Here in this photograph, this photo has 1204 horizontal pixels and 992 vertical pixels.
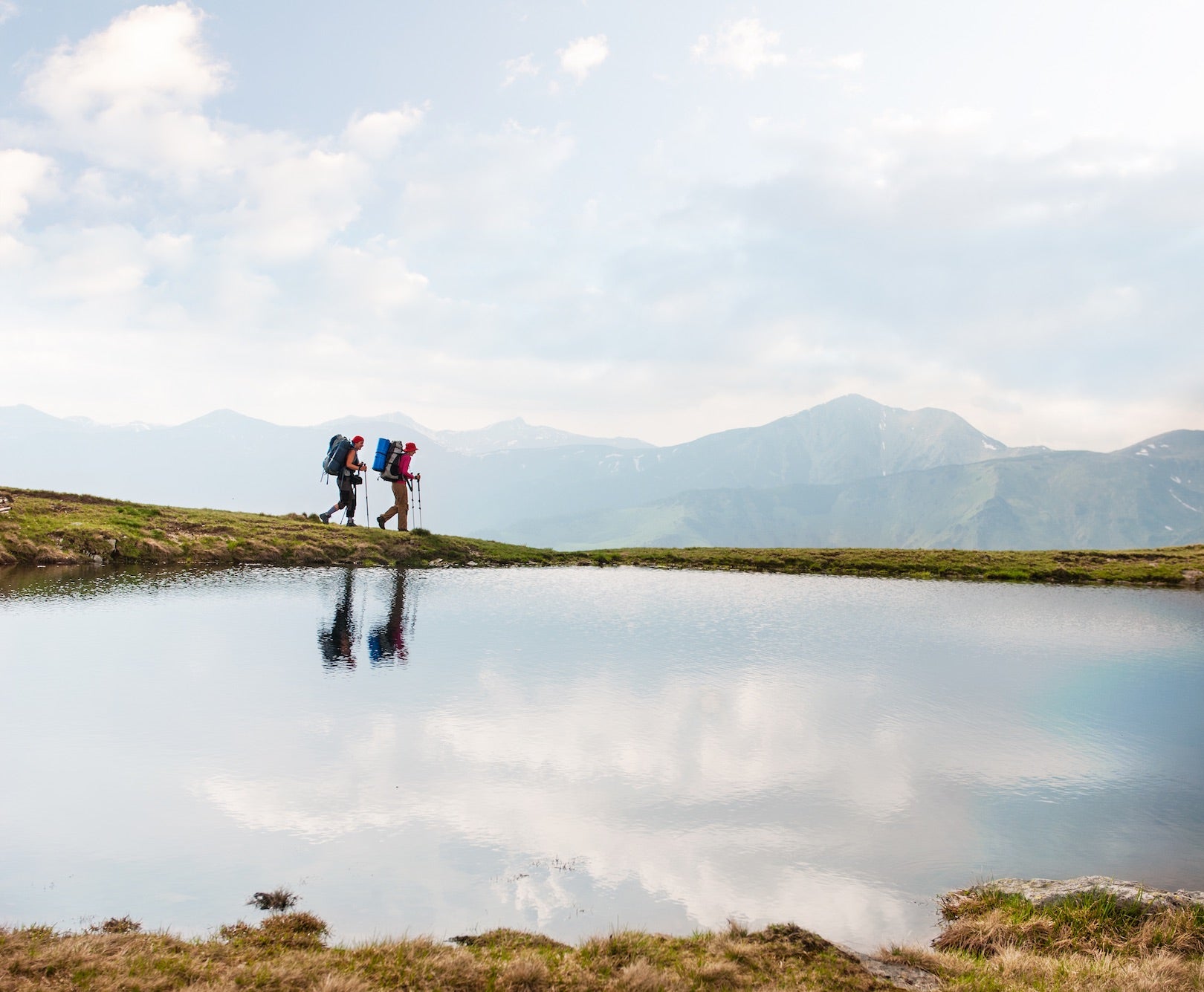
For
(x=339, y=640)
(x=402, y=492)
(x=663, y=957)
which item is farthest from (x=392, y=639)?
(x=402, y=492)

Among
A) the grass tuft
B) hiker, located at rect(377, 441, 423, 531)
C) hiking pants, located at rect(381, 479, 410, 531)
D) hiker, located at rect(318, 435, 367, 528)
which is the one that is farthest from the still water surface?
hiker, located at rect(318, 435, 367, 528)

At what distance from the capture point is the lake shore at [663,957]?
766 centimetres

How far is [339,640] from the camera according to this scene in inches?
1062

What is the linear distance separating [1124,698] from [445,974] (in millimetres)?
25011

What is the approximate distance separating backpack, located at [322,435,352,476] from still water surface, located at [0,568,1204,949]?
31.3 m

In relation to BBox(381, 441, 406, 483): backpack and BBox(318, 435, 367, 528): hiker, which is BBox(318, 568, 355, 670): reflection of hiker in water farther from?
BBox(318, 435, 367, 528): hiker

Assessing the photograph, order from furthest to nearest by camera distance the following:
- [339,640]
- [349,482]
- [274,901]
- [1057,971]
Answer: [349,482]
[339,640]
[274,901]
[1057,971]

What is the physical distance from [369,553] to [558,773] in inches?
1767

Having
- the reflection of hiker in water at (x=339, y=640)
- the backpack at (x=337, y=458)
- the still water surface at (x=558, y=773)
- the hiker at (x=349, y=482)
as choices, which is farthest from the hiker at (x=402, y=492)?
the still water surface at (x=558, y=773)

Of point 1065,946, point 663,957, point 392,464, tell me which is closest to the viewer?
point 663,957

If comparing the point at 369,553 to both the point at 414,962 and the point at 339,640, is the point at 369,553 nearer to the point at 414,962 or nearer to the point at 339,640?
the point at 339,640

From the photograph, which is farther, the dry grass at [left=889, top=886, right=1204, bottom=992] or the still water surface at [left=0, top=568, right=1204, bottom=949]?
the still water surface at [left=0, top=568, right=1204, bottom=949]

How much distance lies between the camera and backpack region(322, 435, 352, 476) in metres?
61.4

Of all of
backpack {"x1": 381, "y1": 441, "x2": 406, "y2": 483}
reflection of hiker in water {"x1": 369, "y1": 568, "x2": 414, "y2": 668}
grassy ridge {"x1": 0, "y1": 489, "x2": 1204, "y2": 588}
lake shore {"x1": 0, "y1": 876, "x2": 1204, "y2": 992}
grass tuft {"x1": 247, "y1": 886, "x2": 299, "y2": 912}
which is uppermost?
backpack {"x1": 381, "y1": 441, "x2": 406, "y2": 483}
